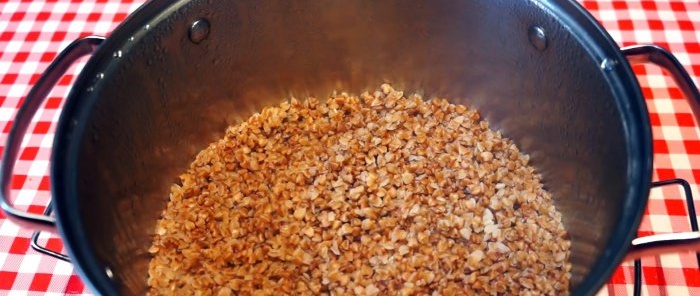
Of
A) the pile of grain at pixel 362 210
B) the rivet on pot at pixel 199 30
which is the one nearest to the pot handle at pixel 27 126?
the rivet on pot at pixel 199 30

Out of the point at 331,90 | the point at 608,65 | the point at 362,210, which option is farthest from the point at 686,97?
the point at 331,90

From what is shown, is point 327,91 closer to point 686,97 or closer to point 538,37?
point 538,37

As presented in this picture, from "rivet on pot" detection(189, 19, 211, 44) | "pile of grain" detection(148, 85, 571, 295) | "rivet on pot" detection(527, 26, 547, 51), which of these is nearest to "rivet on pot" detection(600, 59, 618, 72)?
"rivet on pot" detection(527, 26, 547, 51)

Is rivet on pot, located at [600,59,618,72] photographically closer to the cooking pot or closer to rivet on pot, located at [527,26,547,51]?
the cooking pot

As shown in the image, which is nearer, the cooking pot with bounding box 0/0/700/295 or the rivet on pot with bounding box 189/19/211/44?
the cooking pot with bounding box 0/0/700/295

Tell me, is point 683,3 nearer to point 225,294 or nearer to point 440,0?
point 440,0

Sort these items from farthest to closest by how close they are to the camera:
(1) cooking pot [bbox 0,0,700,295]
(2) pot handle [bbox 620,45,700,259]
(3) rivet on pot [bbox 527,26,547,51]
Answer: (3) rivet on pot [bbox 527,26,547,51] → (1) cooking pot [bbox 0,0,700,295] → (2) pot handle [bbox 620,45,700,259]
